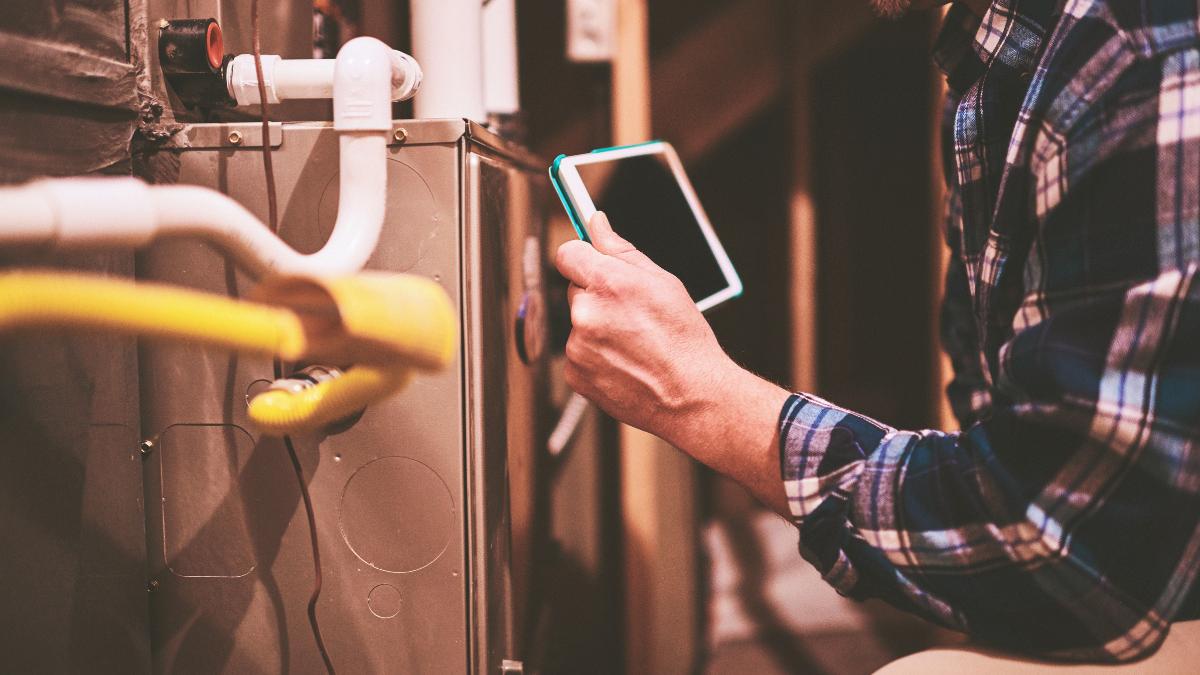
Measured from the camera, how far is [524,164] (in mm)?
911

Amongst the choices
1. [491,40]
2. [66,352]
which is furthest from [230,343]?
[491,40]

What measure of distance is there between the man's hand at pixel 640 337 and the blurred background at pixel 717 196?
12.1 inches

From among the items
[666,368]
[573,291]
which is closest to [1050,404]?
[666,368]

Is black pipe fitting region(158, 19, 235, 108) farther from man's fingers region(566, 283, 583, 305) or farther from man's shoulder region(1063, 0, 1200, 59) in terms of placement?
man's shoulder region(1063, 0, 1200, 59)

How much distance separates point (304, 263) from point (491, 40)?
2.19 ft

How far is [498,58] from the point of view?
100 centimetres

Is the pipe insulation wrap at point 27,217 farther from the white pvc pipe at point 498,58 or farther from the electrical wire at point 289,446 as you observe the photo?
the white pvc pipe at point 498,58

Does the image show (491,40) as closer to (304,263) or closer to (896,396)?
(304,263)

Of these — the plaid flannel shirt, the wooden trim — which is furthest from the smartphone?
the wooden trim

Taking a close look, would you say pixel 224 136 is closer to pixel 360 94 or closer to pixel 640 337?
pixel 360 94

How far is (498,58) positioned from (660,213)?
0.38m

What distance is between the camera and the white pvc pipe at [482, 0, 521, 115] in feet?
3.28

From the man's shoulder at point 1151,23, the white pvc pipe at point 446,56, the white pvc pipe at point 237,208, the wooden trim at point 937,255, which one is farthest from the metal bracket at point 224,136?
the wooden trim at point 937,255

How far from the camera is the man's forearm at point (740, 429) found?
59 cm
